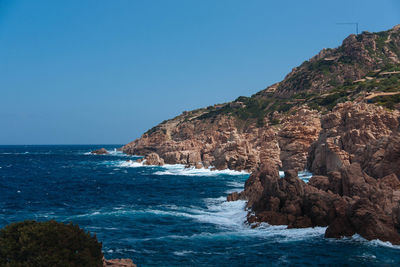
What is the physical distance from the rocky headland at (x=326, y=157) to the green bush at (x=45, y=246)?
18890 mm

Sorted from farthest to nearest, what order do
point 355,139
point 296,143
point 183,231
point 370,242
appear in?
point 296,143
point 355,139
point 183,231
point 370,242

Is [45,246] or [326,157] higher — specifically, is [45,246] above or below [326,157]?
below

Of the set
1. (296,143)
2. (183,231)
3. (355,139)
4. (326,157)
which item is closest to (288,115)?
(296,143)

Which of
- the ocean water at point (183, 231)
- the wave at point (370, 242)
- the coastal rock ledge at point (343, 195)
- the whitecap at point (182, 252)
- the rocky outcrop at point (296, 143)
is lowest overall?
the whitecap at point (182, 252)

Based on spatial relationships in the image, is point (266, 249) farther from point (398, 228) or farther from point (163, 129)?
point (163, 129)

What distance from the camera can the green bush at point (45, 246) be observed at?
14430mm

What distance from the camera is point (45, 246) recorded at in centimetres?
1495

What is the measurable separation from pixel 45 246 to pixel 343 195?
2853 centimetres

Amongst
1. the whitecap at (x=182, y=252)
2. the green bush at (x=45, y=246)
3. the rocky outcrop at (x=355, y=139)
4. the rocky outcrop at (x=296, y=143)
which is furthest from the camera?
the rocky outcrop at (x=296, y=143)

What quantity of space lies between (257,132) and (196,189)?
73.6m

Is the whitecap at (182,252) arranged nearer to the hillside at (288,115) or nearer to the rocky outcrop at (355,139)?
the rocky outcrop at (355,139)

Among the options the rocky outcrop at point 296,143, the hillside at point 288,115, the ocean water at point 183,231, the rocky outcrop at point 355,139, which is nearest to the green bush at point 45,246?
the ocean water at point 183,231

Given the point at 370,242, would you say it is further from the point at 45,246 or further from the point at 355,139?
the point at 355,139

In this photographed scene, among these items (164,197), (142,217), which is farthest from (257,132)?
(142,217)
